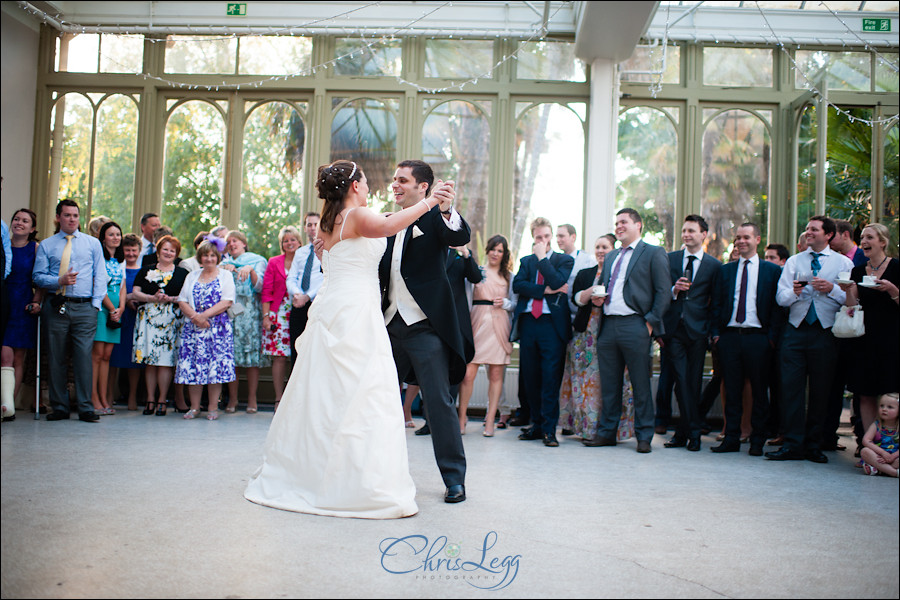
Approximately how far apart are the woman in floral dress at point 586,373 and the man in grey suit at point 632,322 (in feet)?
0.55

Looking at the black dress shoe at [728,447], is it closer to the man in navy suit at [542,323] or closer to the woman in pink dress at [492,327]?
the man in navy suit at [542,323]

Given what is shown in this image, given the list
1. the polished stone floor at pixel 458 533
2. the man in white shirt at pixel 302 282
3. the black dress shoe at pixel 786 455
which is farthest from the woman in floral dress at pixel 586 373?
the man in white shirt at pixel 302 282

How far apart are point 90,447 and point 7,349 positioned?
6.48 feet

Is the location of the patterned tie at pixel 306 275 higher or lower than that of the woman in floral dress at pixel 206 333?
higher

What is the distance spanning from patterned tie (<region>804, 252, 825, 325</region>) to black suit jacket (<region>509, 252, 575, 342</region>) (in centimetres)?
192

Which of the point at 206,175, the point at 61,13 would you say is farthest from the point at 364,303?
the point at 61,13

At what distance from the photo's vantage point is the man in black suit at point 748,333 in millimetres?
6320

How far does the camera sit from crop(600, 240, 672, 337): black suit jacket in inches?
249

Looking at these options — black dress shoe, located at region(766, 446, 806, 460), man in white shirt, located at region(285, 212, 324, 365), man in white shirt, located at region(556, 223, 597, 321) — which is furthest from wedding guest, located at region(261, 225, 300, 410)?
black dress shoe, located at region(766, 446, 806, 460)

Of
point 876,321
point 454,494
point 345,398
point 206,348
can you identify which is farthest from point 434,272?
point 206,348

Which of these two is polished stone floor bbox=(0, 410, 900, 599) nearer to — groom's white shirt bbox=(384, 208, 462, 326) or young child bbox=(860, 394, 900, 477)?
young child bbox=(860, 394, 900, 477)

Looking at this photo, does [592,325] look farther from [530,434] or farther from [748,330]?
[748,330]

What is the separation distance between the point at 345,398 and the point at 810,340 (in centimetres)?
398

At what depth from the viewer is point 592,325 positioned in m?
6.82
